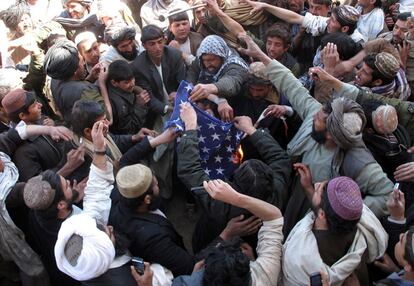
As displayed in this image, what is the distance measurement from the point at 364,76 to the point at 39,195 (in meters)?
2.93

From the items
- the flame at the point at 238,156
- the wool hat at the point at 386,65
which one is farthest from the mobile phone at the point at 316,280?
the wool hat at the point at 386,65

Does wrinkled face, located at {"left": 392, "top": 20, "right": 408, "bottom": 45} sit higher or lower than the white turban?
higher

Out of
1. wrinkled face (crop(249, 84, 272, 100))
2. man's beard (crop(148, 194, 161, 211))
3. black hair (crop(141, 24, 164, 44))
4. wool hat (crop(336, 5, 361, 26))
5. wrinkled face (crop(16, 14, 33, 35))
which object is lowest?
wrinkled face (crop(16, 14, 33, 35))

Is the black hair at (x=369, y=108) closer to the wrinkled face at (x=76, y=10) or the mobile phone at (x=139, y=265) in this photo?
the mobile phone at (x=139, y=265)

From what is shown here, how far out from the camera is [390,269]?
9.47ft

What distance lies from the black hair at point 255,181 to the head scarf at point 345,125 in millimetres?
587

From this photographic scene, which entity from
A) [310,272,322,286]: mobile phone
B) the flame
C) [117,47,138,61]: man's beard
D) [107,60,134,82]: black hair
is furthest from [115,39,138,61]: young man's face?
[310,272,322,286]: mobile phone

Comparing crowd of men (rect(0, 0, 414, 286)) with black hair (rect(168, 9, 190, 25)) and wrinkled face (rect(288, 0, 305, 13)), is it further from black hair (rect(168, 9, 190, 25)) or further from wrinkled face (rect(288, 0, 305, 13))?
wrinkled face (rect(288, 0, 305, 13))

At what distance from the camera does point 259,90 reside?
432 cm

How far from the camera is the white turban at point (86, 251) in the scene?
2393 mm

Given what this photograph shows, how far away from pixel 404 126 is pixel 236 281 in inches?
91.8

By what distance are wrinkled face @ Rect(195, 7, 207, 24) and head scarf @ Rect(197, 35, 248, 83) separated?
1.30 metres

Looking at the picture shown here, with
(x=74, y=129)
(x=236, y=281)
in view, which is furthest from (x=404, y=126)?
(x=74, y=129)

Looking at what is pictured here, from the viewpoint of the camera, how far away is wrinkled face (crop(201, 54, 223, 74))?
4531 millimetres
